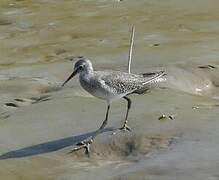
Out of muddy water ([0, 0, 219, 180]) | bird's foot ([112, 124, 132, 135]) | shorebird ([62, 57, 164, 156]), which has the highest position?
shorebird ([62, 57, 164, 156])

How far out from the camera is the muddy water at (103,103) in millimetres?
5867

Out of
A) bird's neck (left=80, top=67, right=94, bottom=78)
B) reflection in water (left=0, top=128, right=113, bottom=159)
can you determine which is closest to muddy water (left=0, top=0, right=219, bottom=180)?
reflection in water (left=0, top=128, right=113, bottom=159)

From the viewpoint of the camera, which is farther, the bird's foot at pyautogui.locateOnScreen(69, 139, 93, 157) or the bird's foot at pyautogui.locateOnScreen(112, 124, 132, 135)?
the bird's foot at pyautogui.locateOnScreen(112, 124, 132, 135)

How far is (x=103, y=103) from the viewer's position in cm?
726

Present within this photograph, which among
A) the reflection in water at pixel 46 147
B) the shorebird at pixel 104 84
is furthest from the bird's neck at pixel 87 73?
the reflection in water at pixel 46 147

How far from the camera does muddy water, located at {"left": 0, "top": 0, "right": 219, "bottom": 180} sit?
19.2 ft

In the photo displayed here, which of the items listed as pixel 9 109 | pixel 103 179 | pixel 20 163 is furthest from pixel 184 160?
pixel 9 109

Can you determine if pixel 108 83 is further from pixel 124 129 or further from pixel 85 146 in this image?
pixel 85 146

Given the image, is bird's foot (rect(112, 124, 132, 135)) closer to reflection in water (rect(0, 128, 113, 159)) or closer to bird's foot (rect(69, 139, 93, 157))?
reflection in water (rect(0, 128, 113, 159))

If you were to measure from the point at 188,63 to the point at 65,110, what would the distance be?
83.3 inches

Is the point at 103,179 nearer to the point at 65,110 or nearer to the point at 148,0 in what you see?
the point at 65,110

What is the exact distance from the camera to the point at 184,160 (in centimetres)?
565

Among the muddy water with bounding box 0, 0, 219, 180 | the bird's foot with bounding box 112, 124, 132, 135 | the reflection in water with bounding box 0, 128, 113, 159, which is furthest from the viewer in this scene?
the bird's foot with bounding box 112, 124, 132, 135

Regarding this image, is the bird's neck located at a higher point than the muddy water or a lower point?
higher
